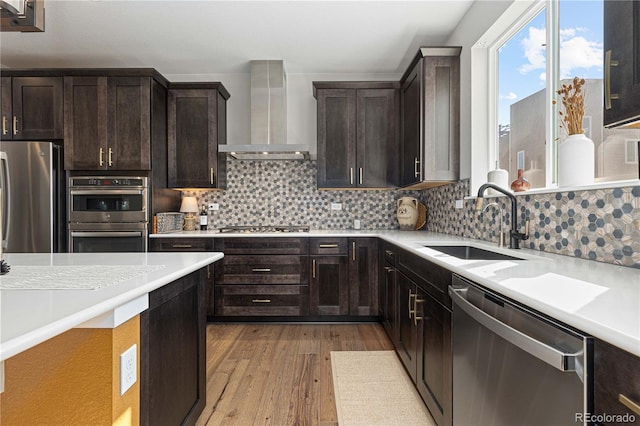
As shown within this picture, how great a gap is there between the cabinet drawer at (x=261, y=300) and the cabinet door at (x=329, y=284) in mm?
121

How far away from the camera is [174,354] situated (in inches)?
58.2

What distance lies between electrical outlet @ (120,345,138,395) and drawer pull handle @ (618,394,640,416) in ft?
4.13

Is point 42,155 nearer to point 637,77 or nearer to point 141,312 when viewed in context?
point 141,312

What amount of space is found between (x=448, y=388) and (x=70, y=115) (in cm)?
393

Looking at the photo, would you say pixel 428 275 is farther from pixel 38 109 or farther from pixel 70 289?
pixel 38 109

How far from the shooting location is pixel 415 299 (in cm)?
207

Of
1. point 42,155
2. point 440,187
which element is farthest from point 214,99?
point 440,187

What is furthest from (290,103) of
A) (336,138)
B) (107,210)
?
(107,210)

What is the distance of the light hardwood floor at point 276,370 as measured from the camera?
1.90 meters

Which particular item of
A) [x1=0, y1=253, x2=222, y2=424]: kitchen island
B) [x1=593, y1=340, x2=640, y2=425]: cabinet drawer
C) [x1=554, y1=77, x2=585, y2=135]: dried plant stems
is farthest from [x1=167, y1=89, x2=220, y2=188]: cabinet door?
[x1=593, y1=340, x2=640, y2=425]: cabinet drawer

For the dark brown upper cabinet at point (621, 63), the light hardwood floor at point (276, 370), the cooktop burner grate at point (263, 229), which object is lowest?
the light hardwood floor at point (276, 370)

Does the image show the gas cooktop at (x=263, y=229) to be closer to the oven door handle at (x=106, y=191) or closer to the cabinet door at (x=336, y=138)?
the cabinet door at (x=336, y=138)

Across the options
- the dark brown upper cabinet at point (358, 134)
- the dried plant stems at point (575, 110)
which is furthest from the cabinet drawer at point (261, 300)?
the dried plant stems at point (575, 110)

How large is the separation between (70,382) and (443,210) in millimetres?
3031
